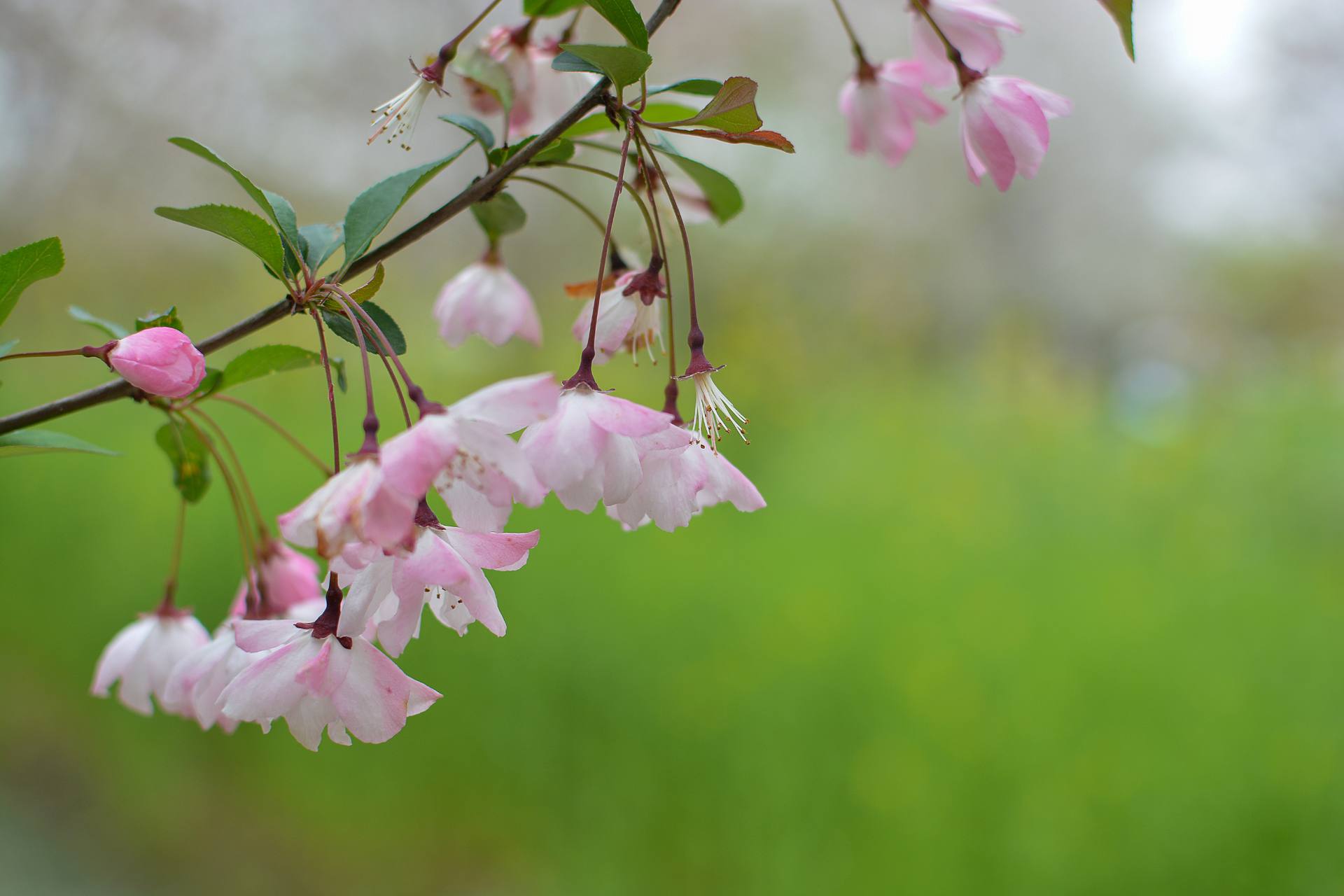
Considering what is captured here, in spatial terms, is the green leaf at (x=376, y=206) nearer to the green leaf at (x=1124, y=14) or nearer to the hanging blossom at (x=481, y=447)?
the hanging blossom at (x=481, y=447)

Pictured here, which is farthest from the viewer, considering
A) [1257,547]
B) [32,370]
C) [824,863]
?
[32,370]

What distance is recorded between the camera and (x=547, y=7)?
1.88ft

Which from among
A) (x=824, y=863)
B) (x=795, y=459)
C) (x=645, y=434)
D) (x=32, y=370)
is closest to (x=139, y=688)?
(x=645, y=434)

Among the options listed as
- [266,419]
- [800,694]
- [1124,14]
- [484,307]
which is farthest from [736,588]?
[1124,14]

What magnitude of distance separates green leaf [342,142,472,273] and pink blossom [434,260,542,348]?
182 mm

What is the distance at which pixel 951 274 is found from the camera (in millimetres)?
6395

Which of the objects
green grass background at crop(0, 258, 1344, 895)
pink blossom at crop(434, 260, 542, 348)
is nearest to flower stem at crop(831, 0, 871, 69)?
pink blossom at crop(434, 260, 542, 348)

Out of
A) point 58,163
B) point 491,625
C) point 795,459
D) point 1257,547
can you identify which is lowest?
point 491,625

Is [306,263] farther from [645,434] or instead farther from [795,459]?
[795,459]

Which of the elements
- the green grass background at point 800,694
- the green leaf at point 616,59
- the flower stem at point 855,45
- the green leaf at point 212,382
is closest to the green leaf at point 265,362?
the green leaf at point 212,382

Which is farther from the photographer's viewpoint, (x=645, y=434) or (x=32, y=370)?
(x=32, y=370)

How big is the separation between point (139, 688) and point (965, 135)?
1.93ft

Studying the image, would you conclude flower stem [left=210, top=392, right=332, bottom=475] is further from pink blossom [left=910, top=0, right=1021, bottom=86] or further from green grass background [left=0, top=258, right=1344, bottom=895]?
green grass background [left=0, top=258, right=1344, bottom=895]

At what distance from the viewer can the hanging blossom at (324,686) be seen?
39 cm
